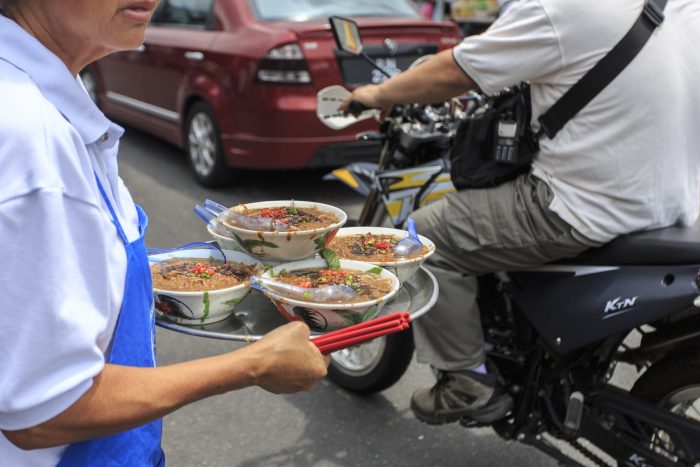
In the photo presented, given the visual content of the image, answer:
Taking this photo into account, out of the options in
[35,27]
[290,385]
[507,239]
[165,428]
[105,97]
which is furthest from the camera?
[105,97]

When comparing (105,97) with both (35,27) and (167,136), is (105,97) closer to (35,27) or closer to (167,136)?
(167,136)

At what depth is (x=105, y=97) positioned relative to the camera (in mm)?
7906

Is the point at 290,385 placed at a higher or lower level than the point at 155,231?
higher

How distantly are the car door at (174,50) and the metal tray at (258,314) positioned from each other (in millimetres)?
4731

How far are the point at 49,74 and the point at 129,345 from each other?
41cm

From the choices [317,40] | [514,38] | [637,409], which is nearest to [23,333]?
[514,38]

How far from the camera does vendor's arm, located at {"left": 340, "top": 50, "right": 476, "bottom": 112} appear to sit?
2379 mm

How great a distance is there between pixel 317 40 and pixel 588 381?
12.0 ft

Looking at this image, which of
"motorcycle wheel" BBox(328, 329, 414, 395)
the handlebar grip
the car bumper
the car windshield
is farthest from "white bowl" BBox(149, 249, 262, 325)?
the car windshield

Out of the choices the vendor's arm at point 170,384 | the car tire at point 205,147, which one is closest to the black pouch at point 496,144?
the vendor's arm at point 170,384

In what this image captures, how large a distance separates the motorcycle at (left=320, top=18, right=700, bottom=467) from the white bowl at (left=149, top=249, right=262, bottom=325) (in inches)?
48.6

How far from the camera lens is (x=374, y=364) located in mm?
3219

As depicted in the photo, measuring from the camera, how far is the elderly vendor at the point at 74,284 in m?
0.93

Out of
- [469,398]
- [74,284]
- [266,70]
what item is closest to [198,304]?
[74,284]
